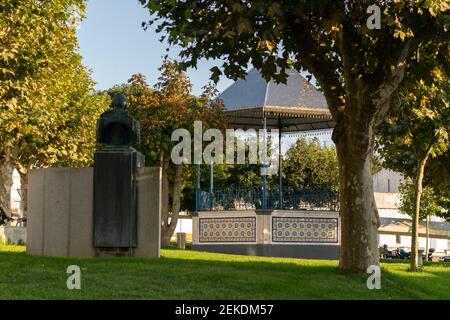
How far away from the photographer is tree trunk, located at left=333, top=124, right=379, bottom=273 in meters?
13.2

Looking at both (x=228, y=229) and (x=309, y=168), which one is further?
(x=309, y=168)

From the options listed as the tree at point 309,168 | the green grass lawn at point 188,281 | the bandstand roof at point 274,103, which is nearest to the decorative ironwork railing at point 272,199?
the bandstand roof at point 274,103

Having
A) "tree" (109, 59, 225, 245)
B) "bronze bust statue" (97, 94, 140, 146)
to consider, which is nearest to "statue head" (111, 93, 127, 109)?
"bronze bust statue" (97, 94, 140, 146)

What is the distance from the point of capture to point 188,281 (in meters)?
11.5

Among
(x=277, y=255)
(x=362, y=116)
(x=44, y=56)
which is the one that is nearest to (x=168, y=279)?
(x=362, y=116)

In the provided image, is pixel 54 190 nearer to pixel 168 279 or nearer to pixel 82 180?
pixel 82 180

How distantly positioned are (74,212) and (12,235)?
9359mm

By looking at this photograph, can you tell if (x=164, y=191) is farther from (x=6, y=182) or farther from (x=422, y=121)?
(x=422, y=121)

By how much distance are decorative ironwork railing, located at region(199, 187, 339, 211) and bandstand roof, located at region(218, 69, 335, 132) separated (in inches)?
108

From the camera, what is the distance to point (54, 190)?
15.2 metres

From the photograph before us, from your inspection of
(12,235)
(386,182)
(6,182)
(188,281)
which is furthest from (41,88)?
(386,182)

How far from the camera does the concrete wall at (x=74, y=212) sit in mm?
14789

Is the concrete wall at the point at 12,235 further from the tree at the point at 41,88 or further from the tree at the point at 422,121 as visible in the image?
the tree at the point at 422,121
